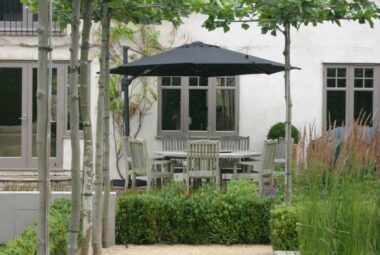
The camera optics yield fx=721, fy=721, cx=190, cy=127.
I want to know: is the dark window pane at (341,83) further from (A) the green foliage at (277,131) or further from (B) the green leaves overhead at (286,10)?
(B) the green leaves overhead at (286,10)

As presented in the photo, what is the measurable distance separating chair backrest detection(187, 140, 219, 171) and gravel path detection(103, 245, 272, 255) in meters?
2.59

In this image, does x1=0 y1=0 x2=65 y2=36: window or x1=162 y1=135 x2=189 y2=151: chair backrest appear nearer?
x1=162 y1=135 x2=189 y2=151: chair backrest

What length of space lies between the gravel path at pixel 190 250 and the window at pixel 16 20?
731 cm

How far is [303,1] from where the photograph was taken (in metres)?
5.99

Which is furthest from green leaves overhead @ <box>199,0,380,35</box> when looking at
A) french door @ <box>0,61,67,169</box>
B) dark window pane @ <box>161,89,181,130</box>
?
french door @ <box>0,61,67,169</box>

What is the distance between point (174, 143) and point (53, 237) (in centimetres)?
806

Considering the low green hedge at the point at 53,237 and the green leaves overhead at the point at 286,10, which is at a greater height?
the green leaves overhead at the point at 286,10

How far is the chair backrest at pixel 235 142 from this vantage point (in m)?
13.2

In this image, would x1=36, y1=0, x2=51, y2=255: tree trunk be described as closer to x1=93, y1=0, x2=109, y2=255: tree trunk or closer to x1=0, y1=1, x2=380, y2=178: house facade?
x1=93, y1=0, x2=109, y2=255: tree trunk

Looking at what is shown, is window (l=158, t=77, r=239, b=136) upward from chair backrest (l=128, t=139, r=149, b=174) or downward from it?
upward

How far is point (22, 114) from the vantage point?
13.5 metres

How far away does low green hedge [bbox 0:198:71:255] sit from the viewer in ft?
15.1

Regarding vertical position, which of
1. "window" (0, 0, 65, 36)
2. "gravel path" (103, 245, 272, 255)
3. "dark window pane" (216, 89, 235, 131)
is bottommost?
"gravel path" (103, 245, 272, 255)

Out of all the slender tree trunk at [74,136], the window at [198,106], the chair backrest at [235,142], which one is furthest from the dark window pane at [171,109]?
the slender tree trunk at [74,136]
